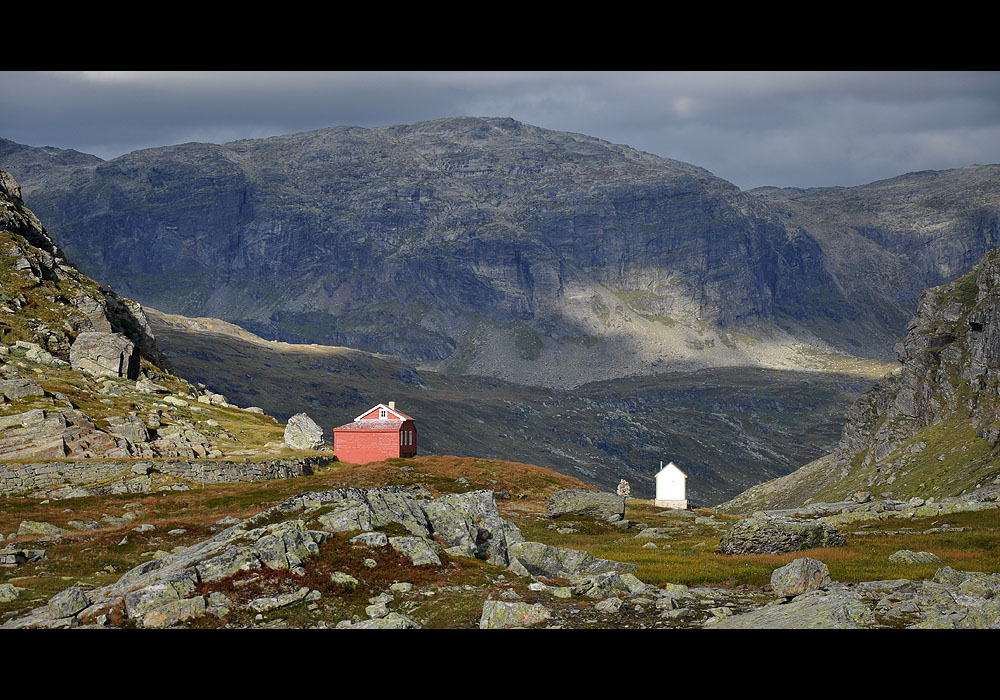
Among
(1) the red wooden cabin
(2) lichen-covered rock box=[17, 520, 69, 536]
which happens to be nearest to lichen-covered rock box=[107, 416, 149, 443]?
(1) the red wooden cabin

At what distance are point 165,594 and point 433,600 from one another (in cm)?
881

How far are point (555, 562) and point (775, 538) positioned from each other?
67.7ft

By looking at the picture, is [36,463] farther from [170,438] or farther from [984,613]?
[984,613]

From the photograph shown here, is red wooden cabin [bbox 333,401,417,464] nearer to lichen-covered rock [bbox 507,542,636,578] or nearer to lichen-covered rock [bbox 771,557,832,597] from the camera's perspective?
lichen-covered rock [bbox 507,542,636,578]

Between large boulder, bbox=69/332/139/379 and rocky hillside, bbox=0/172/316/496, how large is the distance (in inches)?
6.1

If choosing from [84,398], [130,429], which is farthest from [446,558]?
[84,398]

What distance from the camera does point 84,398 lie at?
368 feet

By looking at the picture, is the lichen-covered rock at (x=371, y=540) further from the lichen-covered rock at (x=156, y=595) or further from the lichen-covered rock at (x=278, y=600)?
the lichen-covered rock at (x=156, y=595)

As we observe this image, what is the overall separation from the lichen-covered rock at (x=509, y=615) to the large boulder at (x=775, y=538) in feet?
98.4

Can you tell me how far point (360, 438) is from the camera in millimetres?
133125

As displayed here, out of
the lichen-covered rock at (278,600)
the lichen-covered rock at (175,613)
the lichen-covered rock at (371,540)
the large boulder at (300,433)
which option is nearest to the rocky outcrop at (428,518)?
the lichen-covered rock at (371,540)

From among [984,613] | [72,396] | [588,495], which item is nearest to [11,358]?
[72,396]

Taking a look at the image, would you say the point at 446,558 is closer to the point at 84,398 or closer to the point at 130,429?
the point at 130,429

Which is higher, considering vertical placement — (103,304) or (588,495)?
(103,304)
